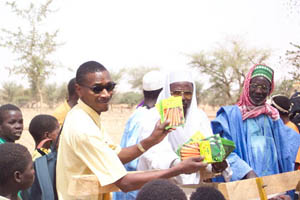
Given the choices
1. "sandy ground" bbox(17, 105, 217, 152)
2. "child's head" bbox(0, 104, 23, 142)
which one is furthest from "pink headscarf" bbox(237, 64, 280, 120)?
"sandy ground" bbox(17, 105, 217, 152)

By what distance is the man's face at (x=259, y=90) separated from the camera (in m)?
3.64

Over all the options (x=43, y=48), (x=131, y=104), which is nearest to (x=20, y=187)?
(x=43, y=48)

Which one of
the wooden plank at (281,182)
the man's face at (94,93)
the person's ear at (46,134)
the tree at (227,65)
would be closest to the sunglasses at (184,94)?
the man's face at (94,93)

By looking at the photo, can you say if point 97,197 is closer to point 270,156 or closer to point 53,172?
point 53,172

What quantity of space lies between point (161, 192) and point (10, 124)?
2.65m

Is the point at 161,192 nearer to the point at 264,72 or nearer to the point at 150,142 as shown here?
the point at 150,142

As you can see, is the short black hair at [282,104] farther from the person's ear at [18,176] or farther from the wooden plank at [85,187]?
the person's ear at [18,176]

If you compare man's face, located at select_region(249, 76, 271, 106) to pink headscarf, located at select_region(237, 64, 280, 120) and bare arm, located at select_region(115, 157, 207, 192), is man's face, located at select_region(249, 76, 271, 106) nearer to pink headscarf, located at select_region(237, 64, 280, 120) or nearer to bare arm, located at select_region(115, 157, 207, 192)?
pink headscarf, located at select_region(237, 64, 280, 120)

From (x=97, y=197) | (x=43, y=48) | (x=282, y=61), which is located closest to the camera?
(x=97, y=197)

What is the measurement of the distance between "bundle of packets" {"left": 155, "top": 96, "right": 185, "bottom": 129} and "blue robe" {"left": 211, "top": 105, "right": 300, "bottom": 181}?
1.09m

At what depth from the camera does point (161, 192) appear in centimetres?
180

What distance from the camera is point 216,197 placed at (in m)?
2.07

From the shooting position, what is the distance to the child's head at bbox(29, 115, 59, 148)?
4094 mm

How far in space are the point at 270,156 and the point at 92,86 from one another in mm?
2000
